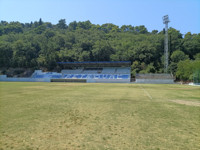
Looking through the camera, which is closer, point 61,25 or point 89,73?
point 89,73

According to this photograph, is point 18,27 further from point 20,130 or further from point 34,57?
point 20,130

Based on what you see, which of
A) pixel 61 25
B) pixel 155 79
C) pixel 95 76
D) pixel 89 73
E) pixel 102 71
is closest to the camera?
pixel 155 79

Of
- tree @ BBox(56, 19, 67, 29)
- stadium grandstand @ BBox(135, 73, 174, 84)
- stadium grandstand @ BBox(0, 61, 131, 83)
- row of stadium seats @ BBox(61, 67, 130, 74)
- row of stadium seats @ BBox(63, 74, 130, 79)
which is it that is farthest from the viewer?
tree @ BBox(56, 19, 67, 29)

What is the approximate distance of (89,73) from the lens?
2372 inches

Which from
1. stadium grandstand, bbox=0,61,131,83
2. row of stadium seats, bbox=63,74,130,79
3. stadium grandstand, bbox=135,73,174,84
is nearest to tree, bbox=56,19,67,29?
stadium grandstand, bbox=0,61,131,83

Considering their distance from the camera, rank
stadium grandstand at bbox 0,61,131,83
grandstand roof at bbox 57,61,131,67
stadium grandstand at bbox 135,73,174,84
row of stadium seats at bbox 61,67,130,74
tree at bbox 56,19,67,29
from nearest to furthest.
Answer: stadium grandstand at bbox 135,73,174,84 → stadium grandstand at bbox 0,61,131,83 → grandstand roof at bbox 57,61,131,67 → row of stadium seats at bbox 61,67,130,74 → tree at bbox 56,19,67,29

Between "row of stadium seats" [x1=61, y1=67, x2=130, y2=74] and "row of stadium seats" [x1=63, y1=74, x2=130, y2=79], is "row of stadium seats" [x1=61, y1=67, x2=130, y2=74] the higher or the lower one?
the higher one

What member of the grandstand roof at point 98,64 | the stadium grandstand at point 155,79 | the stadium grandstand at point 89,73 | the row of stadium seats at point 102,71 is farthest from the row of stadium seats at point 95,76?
the grandstand roof at point 98,64

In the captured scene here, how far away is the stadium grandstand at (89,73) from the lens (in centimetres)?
5292

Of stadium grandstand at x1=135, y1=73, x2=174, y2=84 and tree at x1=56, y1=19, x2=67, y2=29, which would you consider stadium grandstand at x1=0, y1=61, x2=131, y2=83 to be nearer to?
stadium grandstand at x1=135, y1=73, x2=174, y2=84

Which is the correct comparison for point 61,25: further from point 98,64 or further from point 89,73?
point 89,73

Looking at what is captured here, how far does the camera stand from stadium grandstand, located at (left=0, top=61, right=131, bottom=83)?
174 ft

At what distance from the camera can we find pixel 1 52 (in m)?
68.3

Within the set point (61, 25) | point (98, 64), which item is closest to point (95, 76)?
point (98, 64)
